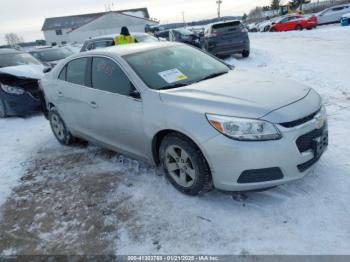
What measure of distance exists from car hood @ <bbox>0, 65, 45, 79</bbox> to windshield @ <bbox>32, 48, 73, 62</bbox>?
4707 mm

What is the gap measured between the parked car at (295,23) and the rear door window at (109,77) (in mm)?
24674

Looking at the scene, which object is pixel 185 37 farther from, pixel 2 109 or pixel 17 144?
pixel 17 144

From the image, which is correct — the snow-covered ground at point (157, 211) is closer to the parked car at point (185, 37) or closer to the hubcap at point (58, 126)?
the hubcap at point (58, 126)

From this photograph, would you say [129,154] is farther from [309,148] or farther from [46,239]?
[309,148]

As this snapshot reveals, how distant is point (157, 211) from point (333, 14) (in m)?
28.3

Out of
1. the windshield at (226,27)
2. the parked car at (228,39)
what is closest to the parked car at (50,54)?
the parked car at (228,39)

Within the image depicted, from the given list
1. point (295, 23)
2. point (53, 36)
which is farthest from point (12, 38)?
point (295, 23)

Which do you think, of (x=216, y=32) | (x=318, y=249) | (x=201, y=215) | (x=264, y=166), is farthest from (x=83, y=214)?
(x=216, y=32)

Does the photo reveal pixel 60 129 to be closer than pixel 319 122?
No

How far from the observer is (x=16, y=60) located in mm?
8711

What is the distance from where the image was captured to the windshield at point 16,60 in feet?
27.7

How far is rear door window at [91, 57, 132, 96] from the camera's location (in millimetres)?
3795

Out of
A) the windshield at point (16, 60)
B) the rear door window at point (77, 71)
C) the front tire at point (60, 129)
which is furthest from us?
the windshield at point (16, 60)

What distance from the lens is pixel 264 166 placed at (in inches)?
113
